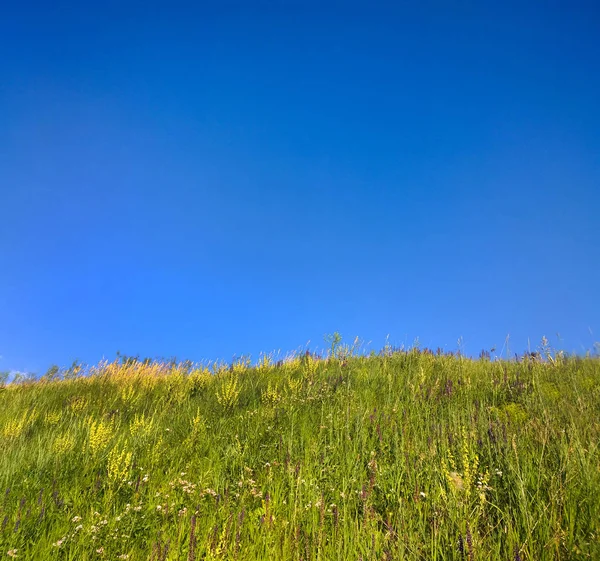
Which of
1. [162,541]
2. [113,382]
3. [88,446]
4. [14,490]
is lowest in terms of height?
[162,541]

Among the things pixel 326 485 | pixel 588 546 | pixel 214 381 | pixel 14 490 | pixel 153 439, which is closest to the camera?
pixel 588 546

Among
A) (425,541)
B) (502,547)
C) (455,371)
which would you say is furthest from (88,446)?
(455,371)

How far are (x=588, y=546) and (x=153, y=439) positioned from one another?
4725 mm

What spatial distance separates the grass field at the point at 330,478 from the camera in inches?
112

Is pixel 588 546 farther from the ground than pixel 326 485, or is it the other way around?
pixel 326 485

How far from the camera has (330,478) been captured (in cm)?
380

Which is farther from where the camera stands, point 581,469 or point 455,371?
point 455,371

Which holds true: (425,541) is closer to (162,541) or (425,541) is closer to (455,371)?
(162,541)

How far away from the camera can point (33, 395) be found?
31.6ft

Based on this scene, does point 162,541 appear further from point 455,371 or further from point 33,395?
point 33,395

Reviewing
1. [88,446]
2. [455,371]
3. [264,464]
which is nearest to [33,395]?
[88,446]

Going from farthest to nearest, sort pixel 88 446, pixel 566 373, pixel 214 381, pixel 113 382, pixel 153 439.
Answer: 1. pixel 113 382
2. pixel 214 381
3. pixel 566 373
4. pixel 153 439
5. pixel 88 446

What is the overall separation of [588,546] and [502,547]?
55 centimetres

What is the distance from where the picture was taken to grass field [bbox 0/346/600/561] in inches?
112
